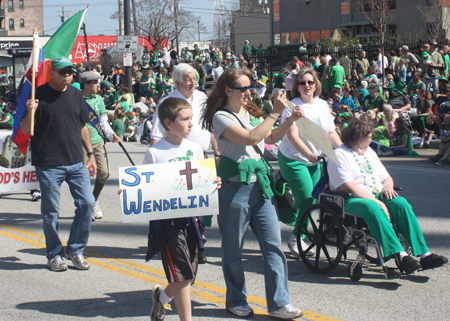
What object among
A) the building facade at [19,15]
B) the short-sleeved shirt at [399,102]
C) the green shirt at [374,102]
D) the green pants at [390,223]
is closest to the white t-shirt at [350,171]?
the green pants at [390,223]

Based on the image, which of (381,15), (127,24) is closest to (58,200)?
(127,24)

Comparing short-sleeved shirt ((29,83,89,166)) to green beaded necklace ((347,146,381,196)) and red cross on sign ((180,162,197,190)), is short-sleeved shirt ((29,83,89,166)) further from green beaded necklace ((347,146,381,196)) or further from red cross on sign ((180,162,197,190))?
green beaded necklace ((347,146,381,196))

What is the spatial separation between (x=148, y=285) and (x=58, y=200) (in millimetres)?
1234

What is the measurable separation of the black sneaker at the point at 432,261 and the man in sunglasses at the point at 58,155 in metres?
3.11

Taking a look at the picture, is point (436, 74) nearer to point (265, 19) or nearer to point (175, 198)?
point (175, 198)

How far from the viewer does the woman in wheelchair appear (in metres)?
4.69

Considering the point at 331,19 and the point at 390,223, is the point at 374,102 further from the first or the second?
the point at 331,19

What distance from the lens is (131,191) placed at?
3.82 m

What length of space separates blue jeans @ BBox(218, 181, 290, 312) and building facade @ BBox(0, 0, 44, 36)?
345 feet

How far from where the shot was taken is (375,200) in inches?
197

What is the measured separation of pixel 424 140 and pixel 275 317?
11.3 metres

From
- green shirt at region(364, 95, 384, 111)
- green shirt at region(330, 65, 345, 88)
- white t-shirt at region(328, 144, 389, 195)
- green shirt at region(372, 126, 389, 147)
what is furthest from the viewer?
green shirt at region(330, 65, 345, 88)

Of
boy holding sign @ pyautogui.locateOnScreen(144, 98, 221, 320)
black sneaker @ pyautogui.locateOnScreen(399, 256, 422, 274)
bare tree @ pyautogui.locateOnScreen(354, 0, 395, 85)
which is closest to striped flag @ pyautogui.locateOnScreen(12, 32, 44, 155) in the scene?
boy holding sign @ pyautogui.locateOnScreen(144, 98, 221, 320)

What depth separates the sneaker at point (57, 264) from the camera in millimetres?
5410
